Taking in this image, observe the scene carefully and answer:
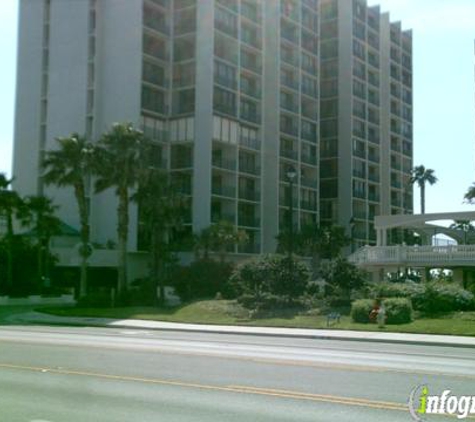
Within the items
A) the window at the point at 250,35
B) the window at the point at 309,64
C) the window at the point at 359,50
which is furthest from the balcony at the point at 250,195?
the window at the point at 359,50

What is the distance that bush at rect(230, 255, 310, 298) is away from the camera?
3594cm

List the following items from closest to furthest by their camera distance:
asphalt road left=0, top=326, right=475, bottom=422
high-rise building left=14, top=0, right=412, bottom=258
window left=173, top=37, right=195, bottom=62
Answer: asphalt road left=0, top=326, right=475, bottom=422
high-rise building left=14, top=0, right=412, bottom=258
window left=173, top=37, right=195, bottom=62

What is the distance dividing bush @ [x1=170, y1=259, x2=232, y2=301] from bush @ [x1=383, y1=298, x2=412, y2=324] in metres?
16.0

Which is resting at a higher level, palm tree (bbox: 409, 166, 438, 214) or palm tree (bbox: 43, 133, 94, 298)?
palm tree (bbox: 409, 166, 438, 214)

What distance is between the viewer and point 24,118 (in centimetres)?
7481

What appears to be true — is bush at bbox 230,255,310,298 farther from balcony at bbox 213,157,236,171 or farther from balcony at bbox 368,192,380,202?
balcony at bbox 368,192,380,202

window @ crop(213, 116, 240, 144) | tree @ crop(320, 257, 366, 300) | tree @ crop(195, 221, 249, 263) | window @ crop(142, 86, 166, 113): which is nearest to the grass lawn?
tree @ crop(320, 257, 366, 300)

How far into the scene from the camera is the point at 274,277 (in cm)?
3597

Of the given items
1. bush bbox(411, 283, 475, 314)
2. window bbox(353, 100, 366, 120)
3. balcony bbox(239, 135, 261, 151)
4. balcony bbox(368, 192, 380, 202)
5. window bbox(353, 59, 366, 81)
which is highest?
window bbox(353, 59, 366, 81)

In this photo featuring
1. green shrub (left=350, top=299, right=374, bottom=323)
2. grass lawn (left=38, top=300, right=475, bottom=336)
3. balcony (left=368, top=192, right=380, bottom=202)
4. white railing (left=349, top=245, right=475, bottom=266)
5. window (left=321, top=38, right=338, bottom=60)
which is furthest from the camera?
balcony (left=368, top=192, right=380, bottom=202)

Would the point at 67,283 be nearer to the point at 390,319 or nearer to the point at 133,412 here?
the point at 390,319

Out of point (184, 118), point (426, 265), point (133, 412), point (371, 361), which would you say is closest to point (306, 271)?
point (426, 265)

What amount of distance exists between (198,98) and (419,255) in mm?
33147

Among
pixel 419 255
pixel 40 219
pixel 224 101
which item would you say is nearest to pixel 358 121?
pixel 224 101
